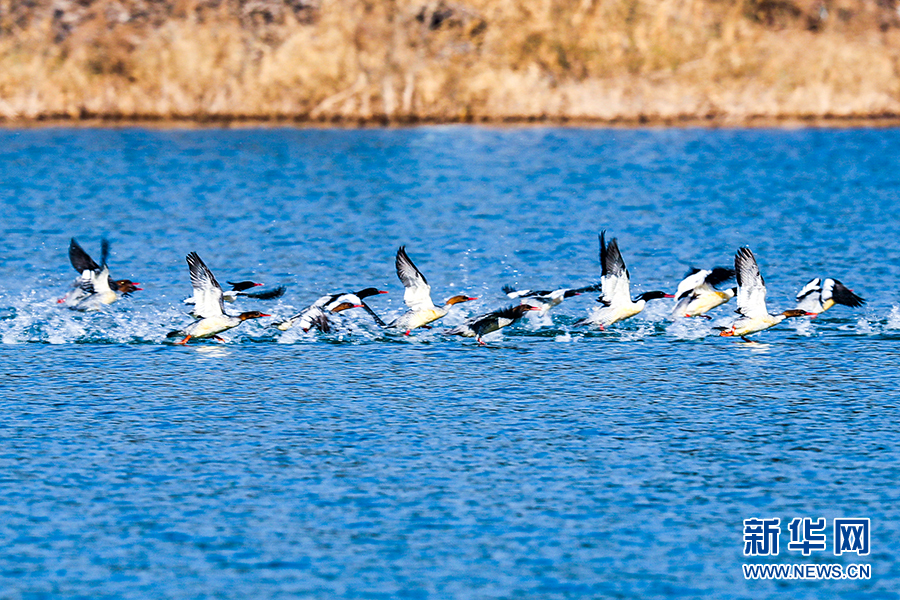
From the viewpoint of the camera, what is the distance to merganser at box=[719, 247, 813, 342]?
23.4 meters

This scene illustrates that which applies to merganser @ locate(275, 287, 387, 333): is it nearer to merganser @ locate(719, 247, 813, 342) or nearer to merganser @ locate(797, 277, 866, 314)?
merganser @ locate(719, 247, 813, 342)

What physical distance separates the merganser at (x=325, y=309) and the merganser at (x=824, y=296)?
8158 millimetres

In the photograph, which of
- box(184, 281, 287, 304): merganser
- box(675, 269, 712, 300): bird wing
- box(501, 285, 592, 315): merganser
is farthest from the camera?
box(675, 269, 712, 300): bird wing

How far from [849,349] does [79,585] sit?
15863 millimetres

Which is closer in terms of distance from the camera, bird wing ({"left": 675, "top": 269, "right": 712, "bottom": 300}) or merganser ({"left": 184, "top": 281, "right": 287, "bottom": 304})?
merganser ({"left": 184, "top": 281, "right": 287, "bottom": 304})

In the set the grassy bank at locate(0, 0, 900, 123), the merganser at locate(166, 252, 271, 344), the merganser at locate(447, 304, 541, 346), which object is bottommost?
the merganser at locate(447, 304, 541, 346)

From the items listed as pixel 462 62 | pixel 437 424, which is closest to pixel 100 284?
pixel 437 424

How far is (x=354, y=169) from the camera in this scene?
200 feet

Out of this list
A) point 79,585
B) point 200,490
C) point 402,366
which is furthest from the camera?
point 402,366

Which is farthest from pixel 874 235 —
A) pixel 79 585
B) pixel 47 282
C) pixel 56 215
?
pixel 79 585

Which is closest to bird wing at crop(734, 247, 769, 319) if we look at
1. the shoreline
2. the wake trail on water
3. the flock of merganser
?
the flock of merganser

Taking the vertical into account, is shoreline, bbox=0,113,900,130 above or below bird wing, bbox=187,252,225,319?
above

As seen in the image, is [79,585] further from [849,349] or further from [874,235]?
[874,235]

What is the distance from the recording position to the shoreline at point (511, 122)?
80.1 m
